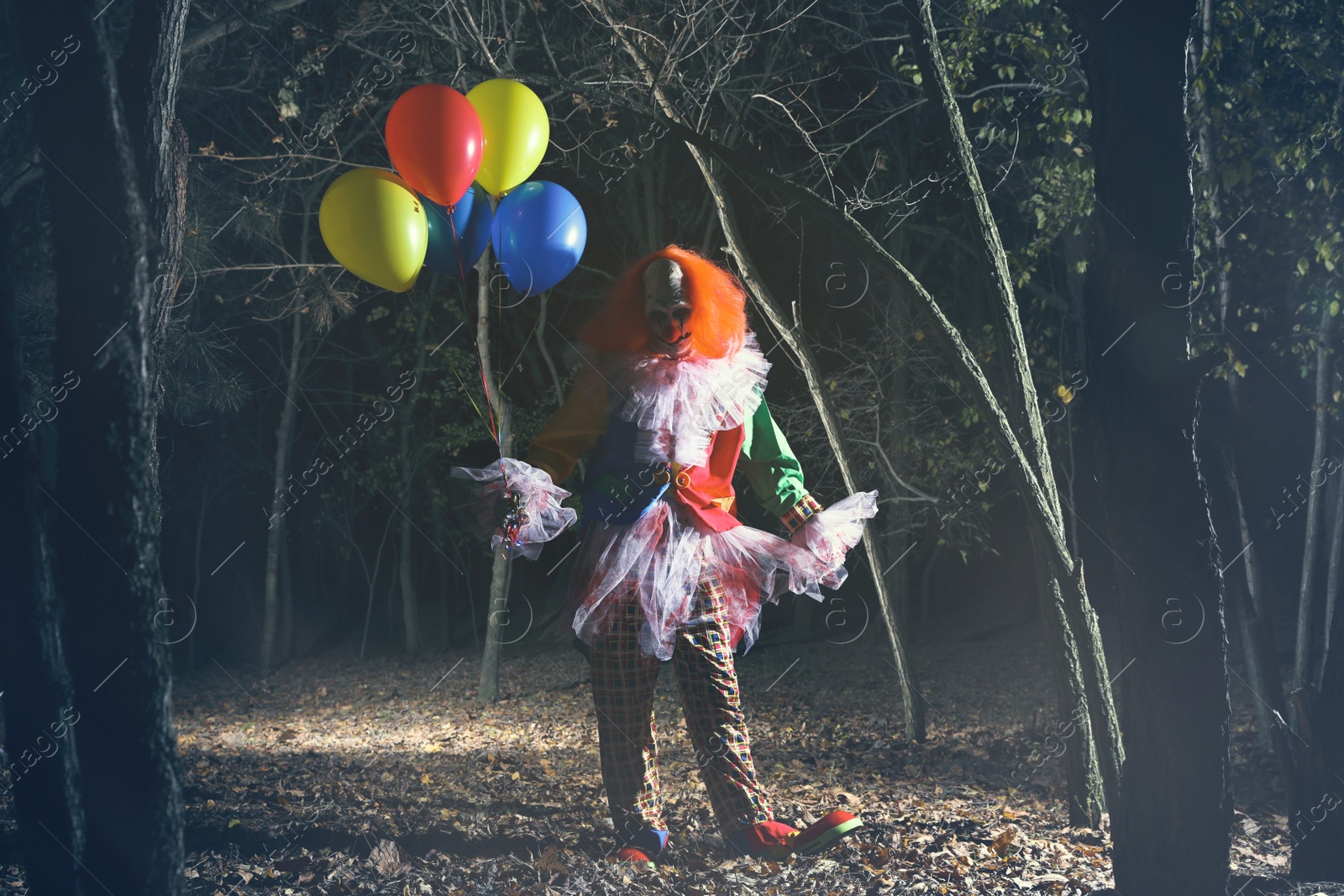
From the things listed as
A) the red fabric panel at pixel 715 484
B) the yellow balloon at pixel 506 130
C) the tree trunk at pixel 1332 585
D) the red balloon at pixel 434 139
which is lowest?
the tree trunk at pixel 1332 585

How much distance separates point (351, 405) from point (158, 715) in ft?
35.0

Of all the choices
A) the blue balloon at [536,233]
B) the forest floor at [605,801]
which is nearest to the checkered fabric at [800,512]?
the forest floor at [605,801]

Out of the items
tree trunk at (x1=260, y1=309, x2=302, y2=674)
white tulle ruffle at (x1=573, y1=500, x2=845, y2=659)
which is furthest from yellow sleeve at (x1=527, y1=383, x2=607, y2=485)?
tree trunk at (x1=260, y1=309, x2=302, y2=674)

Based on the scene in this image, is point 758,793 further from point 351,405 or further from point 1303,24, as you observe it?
point 351,405

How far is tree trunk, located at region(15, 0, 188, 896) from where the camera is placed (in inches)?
98.6

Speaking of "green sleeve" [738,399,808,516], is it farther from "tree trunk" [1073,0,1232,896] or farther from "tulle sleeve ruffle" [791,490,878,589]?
"tree trunk" [1073,0,1232,896]

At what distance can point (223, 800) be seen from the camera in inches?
167

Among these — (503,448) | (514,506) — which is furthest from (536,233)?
(503,448)

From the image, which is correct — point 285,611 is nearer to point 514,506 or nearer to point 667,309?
point 514,506

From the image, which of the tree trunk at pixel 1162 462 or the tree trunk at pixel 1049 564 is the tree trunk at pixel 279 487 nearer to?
the tree trunk at pixel 1049 564

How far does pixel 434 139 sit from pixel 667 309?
993mm

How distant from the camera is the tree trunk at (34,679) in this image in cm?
261

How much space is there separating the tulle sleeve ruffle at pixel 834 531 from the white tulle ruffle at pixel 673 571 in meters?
0.03

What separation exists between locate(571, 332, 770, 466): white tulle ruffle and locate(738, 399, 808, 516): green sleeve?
0.26ft
